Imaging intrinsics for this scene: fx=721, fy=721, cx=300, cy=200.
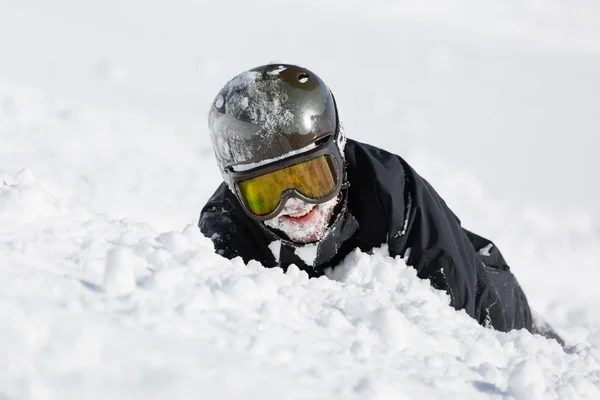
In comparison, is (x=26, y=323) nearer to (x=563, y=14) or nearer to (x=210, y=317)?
(x=210, y=317)

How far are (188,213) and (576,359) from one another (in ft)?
10.9

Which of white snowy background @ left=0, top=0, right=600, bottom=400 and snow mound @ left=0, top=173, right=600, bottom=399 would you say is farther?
white snowy background @ left=0, top=0, right=600, bottom=400

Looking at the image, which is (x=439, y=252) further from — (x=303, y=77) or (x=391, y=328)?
(x=391, y=328)

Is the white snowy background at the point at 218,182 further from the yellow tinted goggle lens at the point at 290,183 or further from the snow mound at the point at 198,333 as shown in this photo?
the yellow tinted goggle lens at the point at 290,183

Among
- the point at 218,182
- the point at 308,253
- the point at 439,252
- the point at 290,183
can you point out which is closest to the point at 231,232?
the point at 308,253

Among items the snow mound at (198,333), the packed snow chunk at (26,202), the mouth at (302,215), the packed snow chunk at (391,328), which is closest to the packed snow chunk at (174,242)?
the snow mound at (198,333)

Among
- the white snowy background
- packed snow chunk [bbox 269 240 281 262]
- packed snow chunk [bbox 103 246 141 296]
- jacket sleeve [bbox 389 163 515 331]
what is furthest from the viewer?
packed snow chunk [bbox 269 240 281 262]

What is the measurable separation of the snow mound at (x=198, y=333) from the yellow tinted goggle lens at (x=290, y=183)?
656 mm

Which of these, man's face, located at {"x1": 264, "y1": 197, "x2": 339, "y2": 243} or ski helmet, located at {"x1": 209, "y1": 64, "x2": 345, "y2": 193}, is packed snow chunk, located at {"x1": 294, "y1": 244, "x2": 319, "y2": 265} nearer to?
man's face, located at {"x1": 264, "y1": 197, "x2": 339, "y2": 243}

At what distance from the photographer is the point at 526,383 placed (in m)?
1.57

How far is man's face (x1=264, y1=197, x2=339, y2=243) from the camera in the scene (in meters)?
2.76

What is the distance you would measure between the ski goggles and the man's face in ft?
0.22

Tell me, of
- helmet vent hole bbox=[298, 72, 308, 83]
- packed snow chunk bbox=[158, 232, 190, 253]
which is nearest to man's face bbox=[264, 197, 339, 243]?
helmet vent hole bbox=[298, 72, 308, 83]

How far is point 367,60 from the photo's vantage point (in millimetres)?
8328
